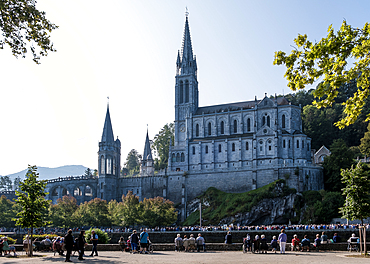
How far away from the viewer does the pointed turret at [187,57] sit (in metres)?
96.2

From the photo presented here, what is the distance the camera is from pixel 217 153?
83750 millimetres

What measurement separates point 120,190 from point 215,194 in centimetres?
2229

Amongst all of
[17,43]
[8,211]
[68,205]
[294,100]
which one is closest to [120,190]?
[68,205]

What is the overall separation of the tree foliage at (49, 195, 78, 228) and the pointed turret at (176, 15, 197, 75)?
3815cm

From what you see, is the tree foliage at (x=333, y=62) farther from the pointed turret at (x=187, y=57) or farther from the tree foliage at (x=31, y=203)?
the pointed turret at (x=187, y=57)

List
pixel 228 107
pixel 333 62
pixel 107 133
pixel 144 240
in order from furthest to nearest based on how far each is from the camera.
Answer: pixel 107 133
pixel 228 107
pixel 144 240
pixel 333 62

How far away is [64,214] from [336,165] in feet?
150

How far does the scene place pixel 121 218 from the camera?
66812 mm

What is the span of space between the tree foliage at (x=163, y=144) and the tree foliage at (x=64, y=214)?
112ft

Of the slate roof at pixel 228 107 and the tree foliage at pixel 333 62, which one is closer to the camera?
the tree foliage at pixel 333 62

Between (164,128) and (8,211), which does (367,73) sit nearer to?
(8,211)

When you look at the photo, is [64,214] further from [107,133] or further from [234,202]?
[234,202]

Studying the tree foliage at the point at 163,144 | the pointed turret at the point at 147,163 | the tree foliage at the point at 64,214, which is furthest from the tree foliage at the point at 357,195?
the tree foliage at the point at 163,144

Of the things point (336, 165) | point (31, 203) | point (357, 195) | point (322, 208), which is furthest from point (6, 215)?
point (357, 195)
